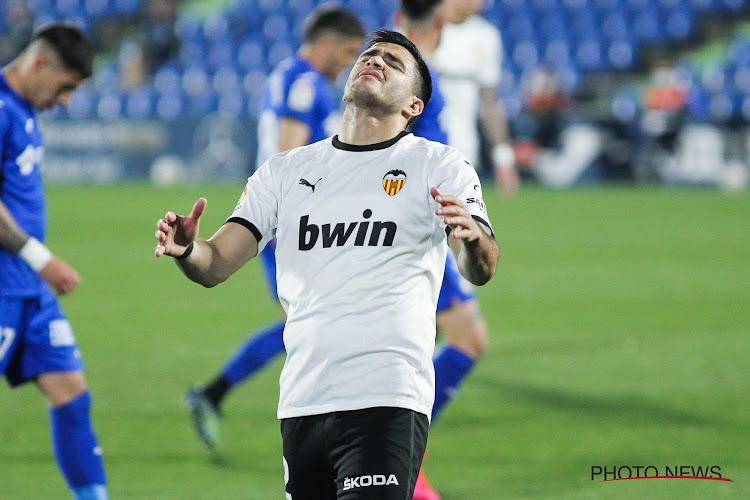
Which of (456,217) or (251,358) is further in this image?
(251,358)

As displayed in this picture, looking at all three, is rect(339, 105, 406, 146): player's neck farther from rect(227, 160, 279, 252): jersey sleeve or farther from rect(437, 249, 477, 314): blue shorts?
rect(437, 249, 477, 314): blue shorts

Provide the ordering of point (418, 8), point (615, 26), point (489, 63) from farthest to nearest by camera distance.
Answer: point (615, 26) < point (489, 63) < point (418, 8)

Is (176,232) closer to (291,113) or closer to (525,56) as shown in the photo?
(291,113)

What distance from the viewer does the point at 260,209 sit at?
3.34m

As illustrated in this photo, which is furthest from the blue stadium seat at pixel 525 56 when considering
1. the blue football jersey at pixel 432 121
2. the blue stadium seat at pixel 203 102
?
the blue football jersey at pixel 432 121

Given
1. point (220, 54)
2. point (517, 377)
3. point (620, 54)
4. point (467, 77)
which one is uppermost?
point (220, 54)

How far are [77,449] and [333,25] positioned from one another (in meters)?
2.90

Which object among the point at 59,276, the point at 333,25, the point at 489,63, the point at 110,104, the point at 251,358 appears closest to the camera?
the point at 59,276

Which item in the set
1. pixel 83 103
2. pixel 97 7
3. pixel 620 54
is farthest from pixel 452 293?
pixel 97 7

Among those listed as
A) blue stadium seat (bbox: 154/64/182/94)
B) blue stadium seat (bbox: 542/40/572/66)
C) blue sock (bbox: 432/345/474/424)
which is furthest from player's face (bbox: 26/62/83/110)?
blue stadium seat (bbox: 542/40/572/66)

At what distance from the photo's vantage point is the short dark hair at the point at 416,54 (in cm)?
338

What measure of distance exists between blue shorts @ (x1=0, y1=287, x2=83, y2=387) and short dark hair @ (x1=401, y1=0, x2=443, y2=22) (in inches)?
87.4

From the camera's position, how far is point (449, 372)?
5.32 m

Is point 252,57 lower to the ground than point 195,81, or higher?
higher
